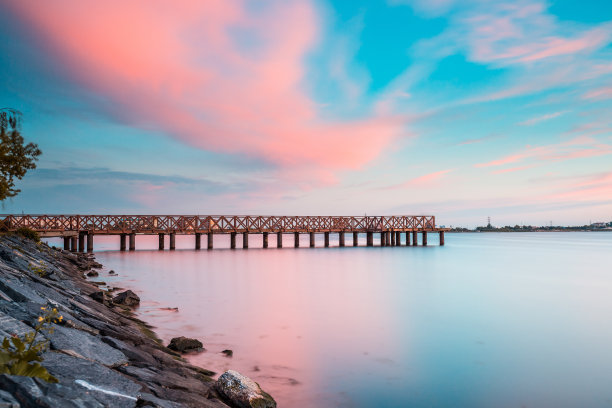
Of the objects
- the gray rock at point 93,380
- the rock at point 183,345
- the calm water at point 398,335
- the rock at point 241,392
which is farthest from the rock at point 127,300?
the gray rock at point 93,380

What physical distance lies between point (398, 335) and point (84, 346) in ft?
25.1

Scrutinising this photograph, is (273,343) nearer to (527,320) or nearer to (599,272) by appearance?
(527,320)

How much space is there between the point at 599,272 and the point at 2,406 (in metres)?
32.9

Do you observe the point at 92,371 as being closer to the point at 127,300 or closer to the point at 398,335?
the point at 398,335

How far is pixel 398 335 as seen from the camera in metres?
10.7

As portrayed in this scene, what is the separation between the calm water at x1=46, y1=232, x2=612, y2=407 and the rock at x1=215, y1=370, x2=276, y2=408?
778mm

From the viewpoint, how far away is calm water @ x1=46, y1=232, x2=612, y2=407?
23.0 ft

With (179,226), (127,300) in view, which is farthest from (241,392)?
(179,226)

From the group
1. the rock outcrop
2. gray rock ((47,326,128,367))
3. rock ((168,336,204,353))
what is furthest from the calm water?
gray rock ((47,326,128,367))

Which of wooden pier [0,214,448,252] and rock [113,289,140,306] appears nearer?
rock [113,289,140,306]

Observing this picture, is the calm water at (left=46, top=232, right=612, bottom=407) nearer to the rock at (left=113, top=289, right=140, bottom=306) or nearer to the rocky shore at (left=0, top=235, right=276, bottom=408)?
the rock at (left=113, top=289, right=140, bottom=306)

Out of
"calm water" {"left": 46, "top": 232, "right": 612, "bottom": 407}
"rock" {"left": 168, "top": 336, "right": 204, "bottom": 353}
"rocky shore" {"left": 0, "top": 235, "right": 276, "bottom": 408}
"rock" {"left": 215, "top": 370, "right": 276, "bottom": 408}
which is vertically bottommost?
"calm water" {"left": 46, "top": 232, "right": 612, "bottom": 407}

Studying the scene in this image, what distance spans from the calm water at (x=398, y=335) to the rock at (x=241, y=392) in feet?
2.55

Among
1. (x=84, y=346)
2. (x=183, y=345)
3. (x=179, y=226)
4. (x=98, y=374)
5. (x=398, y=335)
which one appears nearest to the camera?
(x=98, y=374)
